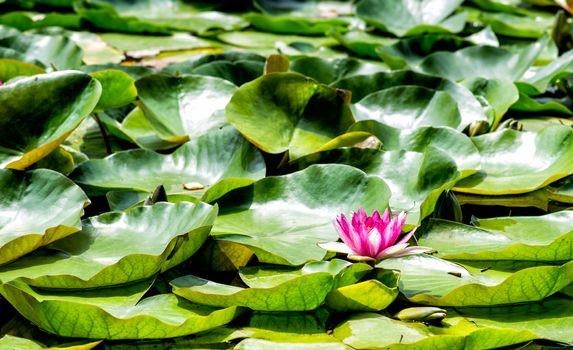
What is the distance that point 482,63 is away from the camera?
2.82 meters

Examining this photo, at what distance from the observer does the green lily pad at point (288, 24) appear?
11.7 feet

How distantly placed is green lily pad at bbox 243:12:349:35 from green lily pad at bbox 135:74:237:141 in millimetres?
1280

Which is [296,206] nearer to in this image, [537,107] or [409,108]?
[409,108]

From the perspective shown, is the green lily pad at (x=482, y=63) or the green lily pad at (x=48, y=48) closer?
the green lily pad at (x=48, y=48)

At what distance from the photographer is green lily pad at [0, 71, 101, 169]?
1.87 meters

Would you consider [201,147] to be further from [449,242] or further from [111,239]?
[449,242]

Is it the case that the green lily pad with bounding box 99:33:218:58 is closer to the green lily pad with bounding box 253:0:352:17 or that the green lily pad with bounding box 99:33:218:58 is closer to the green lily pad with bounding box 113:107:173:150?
the green lily pad with bounding box 253:0:352:17

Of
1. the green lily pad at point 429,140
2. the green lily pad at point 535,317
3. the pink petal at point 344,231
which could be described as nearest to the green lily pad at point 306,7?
the green lily pad at point 429,140

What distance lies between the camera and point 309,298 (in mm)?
1443

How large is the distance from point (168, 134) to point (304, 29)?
152cm

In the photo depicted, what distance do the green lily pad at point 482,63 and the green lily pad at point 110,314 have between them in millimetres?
1540

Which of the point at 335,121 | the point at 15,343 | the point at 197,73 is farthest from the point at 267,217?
the point at 197,73

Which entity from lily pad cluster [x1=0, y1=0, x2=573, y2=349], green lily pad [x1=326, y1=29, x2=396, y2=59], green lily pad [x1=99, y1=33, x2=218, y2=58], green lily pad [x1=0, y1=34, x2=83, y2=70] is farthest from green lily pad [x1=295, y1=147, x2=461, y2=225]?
green lily pad [x1=99, y1=33, x2=218, y2=58]

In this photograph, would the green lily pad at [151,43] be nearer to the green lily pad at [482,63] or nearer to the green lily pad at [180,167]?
the green lily pad at [482,63]
